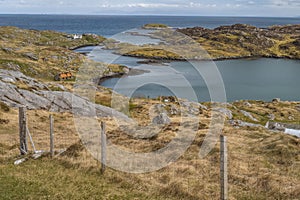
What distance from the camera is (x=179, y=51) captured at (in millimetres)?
179875

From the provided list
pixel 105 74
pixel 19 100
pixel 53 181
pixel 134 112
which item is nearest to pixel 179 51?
pixel 105 74

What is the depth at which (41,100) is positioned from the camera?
46.2 meters

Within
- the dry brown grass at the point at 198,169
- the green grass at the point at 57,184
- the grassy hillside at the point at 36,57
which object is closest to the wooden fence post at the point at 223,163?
the dry brown grass at the point at 198,169

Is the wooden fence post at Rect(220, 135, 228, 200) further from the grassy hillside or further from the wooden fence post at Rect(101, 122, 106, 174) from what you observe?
the grassy hillside

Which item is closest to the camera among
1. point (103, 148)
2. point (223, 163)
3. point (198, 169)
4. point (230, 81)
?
point (223, 163)

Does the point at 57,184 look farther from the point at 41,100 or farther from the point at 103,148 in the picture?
the point at 41,100

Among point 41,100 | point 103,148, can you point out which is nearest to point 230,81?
point 41,100

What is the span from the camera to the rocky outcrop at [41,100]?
43781 mm

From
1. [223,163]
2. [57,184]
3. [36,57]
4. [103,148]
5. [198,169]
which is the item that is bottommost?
[36,57]

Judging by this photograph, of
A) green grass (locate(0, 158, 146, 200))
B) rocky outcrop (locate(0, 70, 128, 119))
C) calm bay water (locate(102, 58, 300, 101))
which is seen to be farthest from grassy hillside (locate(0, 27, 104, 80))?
green grass (locate(0, 158, 146, 200))

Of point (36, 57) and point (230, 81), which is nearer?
point (36, 57)

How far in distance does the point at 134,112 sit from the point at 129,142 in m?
32.8

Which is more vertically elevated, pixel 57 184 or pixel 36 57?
pixel 57 184

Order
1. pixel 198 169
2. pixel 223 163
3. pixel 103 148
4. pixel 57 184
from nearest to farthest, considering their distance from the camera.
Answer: pixel 223 163 → pixel 57 184 → pixel 103 148 → pixel 198 169
